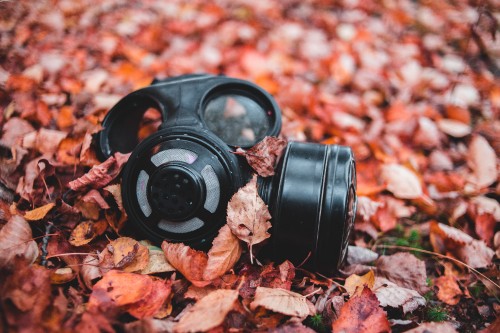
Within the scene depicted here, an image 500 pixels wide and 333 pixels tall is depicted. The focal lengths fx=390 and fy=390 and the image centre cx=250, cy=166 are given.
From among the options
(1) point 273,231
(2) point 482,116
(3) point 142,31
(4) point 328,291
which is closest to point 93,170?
(1) point 273,231

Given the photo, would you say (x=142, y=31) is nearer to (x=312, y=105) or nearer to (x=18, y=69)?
(x=18, y=69)

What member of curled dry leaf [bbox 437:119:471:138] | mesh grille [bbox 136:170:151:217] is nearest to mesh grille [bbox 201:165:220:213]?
mesh grille [bbox 136:170:151:217]

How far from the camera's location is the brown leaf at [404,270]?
159 centimetres

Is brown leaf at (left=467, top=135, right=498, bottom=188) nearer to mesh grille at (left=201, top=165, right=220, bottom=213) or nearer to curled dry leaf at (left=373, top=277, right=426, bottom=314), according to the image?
curled dry leaf at (left=373, top=277, right=426, bottom=314)

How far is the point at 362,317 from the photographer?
1338mm

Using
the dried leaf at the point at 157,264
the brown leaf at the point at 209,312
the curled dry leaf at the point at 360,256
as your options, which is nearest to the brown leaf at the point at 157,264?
the dried leaf at the point at 157,264

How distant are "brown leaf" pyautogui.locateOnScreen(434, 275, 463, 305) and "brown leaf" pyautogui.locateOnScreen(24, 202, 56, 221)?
1616 millimetres

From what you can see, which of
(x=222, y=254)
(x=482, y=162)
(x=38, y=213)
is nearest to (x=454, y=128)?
(x=482, y=162)

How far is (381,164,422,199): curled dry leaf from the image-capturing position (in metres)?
2.04

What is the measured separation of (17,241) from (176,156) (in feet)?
2.10

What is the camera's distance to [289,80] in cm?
283

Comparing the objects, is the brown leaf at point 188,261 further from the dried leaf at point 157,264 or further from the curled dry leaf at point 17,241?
the curled dry leaf at point 17,241

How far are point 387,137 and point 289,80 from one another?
2.68ft

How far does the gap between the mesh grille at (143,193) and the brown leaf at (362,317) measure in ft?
2.61
